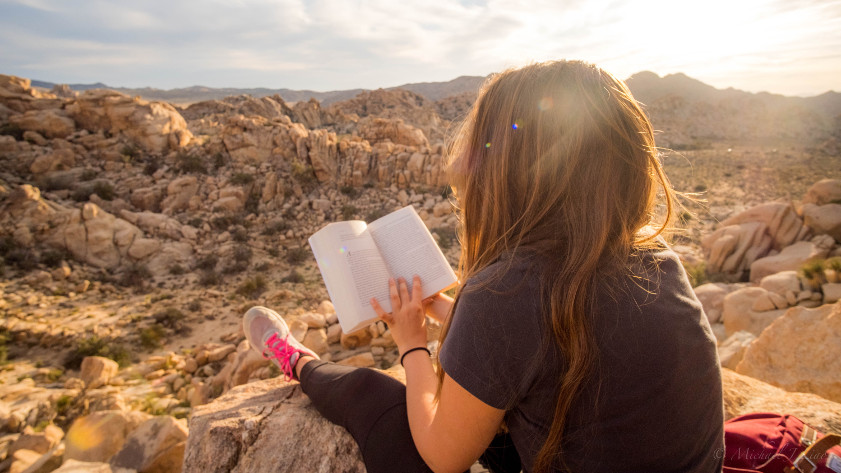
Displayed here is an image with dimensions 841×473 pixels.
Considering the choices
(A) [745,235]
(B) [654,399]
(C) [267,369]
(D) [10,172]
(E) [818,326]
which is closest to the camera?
(B) [654,399]

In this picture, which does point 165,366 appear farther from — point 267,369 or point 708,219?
point 708,219

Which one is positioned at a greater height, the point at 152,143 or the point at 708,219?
the point at 152,143

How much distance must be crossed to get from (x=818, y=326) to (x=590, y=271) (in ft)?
10.5

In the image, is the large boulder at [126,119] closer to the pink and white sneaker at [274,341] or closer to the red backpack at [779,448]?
the pink and white sneaker at [274,341]

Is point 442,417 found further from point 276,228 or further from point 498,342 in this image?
point 276,228

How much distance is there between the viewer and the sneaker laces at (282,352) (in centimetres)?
214

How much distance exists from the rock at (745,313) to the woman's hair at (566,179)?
4.70 m

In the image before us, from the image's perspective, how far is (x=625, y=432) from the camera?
0.90 metres

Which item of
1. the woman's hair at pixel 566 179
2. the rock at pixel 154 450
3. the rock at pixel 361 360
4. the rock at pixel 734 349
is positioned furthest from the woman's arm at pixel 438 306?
the rock at pixel 734 349

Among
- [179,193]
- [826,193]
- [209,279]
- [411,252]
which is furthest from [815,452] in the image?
[179,193]

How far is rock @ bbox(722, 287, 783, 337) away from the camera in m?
4.32

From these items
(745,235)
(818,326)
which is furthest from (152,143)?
(745,235)

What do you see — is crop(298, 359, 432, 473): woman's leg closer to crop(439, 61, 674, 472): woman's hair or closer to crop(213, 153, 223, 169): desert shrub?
crop(439, 61, 674, 472): woman's hair

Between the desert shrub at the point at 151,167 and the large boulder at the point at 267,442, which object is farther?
the desert shrub at the point at 151,167
